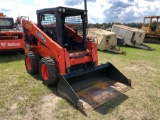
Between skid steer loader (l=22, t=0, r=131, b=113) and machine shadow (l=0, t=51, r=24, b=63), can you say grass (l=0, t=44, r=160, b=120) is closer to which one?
skid steer loader (l=22, t=0, r=131, b=113)

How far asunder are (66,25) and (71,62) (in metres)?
1.30

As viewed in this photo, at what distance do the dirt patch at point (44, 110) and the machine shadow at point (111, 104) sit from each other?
0.98 metres

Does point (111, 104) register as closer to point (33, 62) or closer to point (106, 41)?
point (33, 62)

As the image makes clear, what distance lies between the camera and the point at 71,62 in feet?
15.5

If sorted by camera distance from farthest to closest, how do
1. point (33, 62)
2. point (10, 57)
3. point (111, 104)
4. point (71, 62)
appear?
point (10, 57) < point (33, 62) < point (71, 62) < point (111, 104)

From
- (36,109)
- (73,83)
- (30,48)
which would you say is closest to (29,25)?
(30,48)

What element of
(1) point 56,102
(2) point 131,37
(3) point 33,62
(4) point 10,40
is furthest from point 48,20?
(2) point 131,37

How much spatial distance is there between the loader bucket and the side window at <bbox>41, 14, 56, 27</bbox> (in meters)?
1.61

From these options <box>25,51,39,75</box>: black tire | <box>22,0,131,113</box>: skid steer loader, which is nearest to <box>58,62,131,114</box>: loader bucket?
<box>22,0,131,113</box>: skid steer loader

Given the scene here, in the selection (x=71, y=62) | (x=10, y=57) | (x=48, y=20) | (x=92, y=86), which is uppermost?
(x=48, y=20)

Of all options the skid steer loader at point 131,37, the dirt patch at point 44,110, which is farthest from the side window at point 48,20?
the skid steer loader at point 131,37

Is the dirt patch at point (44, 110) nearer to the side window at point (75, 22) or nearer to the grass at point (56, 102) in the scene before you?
the grass at point (56, 102)

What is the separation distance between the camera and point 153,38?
16.8 meters

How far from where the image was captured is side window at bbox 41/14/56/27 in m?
4.91
